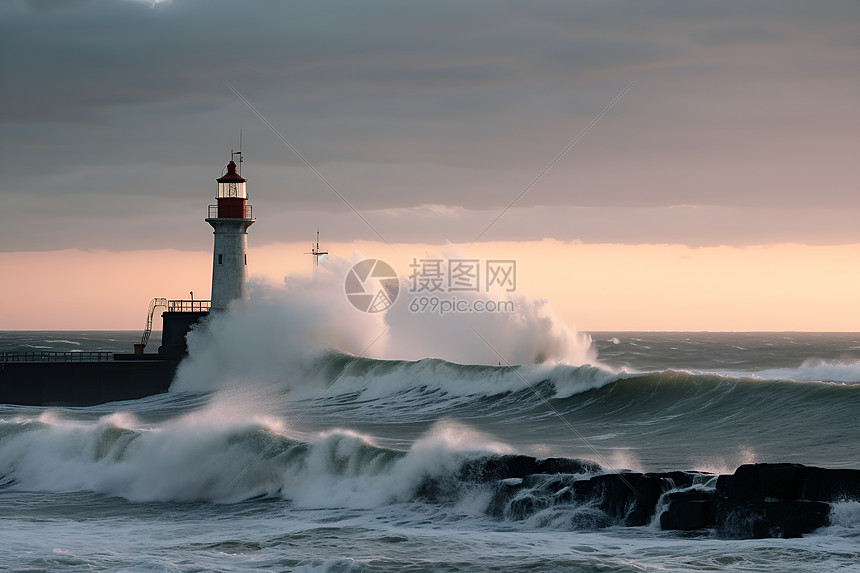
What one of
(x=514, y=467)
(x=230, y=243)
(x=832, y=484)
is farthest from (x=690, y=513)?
(x=230, y=243)

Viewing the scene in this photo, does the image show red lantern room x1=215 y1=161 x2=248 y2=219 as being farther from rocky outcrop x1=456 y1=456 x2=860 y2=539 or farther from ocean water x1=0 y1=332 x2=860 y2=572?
rocky outcrop x1=456 y1=456 x2=860 y2=539

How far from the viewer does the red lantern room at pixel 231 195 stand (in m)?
30.0

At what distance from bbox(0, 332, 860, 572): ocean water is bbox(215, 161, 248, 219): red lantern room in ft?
24.0

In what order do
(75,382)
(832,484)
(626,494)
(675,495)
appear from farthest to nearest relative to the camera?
(75,382)
(626,494)
(675,495)
(832,484)

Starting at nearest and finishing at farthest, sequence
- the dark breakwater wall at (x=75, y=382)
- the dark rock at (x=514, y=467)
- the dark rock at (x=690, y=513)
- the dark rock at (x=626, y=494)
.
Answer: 1. the dark rock at (x=690, y=513)
2. the dark rock at (x=626, y=494)
3. the dark rock at (x=514, y=467)
4. the dark breakwater wall at (x=75, y=382)

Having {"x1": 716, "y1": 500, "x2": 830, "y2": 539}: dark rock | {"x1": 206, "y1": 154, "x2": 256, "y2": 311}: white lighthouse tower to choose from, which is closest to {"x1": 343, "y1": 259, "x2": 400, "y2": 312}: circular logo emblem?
{"x1": 206, "y1": 154, "x2": 256, "y2": 311}: white lighthouse tower

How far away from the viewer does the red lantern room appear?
98.6 feet

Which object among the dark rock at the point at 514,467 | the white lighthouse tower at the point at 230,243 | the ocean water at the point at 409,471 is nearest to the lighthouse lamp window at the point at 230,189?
the white lighthouse tower at the point at 230,243

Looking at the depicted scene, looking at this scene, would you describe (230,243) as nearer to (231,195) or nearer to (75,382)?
(231,195)

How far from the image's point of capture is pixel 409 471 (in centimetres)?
1407

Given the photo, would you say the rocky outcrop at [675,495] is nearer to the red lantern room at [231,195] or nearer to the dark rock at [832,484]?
the dark rock at [832,484]

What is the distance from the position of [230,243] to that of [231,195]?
154 centimetres

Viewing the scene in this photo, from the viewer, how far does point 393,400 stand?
24281mm

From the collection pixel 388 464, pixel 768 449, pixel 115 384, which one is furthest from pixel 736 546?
pixel 115 384
